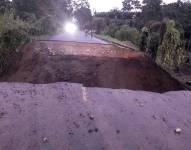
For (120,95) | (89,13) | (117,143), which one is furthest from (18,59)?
(89,13)

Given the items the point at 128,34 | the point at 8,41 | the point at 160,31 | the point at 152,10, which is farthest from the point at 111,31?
the point at 8,41

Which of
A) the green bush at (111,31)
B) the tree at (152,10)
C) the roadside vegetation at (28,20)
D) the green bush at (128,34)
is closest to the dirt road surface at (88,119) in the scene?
the roadside vegetation at (28,20)

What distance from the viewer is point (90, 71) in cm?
768

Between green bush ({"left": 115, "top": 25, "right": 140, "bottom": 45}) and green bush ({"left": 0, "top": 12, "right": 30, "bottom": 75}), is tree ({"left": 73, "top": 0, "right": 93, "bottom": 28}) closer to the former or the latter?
green bush ({"left": 115, "top": 25, "right": 140, "bottom": 45})

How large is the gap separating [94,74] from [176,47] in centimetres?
479

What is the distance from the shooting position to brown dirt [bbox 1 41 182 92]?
23.2 feet

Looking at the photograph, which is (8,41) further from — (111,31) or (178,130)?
(111,31)

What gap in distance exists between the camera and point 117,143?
11.5ft

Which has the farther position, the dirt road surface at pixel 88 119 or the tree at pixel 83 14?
the tree at pixel 83 14

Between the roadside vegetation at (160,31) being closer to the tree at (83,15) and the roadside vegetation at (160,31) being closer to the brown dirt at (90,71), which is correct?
the brown dirt at (90,71)

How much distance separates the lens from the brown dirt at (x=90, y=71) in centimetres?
708

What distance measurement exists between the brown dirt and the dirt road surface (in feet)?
4.22

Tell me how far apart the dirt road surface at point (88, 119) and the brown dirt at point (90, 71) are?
1.29 metres

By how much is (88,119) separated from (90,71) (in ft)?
11.9
